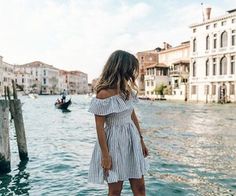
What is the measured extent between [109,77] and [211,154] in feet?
18.1

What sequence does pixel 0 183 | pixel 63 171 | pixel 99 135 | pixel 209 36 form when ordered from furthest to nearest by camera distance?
pixel 209 36
pixel 63 171
pixel 0 183
pixel 99 135

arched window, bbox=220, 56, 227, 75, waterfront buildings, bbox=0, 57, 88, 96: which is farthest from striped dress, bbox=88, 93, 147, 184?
waterfront buildings, bbox=0, 57, 88, 96

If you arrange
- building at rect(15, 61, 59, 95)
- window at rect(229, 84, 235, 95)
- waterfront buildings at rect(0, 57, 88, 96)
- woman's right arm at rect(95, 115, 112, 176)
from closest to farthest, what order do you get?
1. woman's right arm at rect(95, 115, 112, 176)
2. window at rect(229, 84, 235, 95)
3. waterfront buildings at rect(0, 57, 88, 96)
4. building at rect(15, 61, 59, 95)

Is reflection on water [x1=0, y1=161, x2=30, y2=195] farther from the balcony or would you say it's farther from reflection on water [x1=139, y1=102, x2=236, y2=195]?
the balcony

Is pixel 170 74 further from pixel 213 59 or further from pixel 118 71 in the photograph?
pixel 118 71

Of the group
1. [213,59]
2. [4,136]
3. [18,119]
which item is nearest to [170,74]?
[213,59]

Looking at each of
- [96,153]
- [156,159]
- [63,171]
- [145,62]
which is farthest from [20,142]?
[145,62]

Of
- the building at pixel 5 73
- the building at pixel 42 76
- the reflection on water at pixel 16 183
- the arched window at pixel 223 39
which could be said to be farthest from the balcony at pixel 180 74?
the building at pixel 42 76

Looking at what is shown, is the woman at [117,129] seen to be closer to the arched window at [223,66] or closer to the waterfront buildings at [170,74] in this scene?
the arched window at [223,66]

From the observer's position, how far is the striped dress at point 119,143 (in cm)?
246

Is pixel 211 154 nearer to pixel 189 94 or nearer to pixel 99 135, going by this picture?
pixel 99 135

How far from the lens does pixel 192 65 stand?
42844 mm

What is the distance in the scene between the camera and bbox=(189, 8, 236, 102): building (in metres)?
36.9

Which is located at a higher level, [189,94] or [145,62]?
[145,62]
